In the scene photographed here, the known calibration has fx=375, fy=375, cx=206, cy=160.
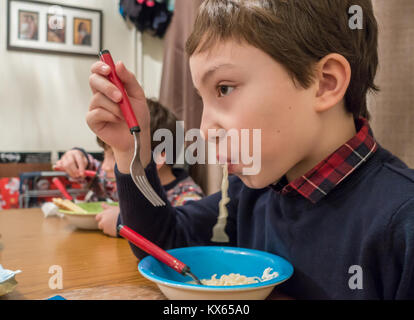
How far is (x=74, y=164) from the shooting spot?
58.2 inches

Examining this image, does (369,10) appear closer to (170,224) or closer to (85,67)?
(170,224)

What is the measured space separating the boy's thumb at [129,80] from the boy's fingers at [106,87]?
30 millimetres

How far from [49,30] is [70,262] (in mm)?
1771

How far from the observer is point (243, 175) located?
571 mm

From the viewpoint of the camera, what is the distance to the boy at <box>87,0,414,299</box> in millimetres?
493

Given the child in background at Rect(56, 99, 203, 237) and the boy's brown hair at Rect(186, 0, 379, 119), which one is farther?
the child in background at Rect(56, 99, 203, 237)

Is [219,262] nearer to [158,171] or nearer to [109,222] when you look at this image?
[109,222]

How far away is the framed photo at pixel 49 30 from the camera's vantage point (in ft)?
6.65

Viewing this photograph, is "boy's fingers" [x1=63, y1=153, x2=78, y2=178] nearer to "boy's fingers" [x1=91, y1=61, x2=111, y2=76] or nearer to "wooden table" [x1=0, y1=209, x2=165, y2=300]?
"wooden table" [x1=0, y1=209, x2=165, y2=300]

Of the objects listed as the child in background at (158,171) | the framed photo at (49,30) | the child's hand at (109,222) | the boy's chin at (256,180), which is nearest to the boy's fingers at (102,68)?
the boy's chin at (256,180)

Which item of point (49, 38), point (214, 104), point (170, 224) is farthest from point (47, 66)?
point (214, 104)

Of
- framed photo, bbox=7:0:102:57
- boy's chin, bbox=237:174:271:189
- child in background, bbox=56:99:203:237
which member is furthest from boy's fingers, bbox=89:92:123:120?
framed photo, bbox=7:0:102:57

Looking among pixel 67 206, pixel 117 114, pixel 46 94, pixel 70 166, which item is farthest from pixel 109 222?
pixel 46 94

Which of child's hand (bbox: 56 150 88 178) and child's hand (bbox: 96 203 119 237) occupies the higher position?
child's hand (bbox: 56 150 88 178)
